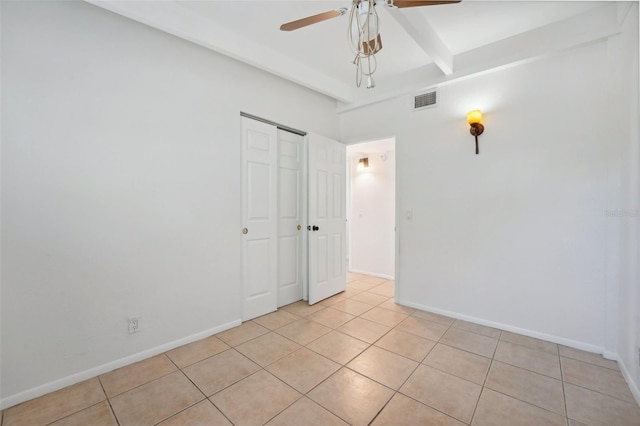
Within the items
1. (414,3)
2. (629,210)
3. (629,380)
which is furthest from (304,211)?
(629,380)

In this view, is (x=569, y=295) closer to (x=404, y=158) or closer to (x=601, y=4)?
(x=404, y=158)

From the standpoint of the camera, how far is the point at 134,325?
215 cm

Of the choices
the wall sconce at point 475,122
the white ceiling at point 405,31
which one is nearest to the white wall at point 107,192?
the white ceiling at point 405,31

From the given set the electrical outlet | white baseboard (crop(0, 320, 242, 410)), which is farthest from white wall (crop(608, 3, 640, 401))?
the electrical outlet

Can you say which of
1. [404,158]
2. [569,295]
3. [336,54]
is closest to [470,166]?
[404,158]

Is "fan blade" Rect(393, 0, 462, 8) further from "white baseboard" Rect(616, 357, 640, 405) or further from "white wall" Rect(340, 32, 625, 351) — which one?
"white baseboard" Rect(616, 357, 640, 405)

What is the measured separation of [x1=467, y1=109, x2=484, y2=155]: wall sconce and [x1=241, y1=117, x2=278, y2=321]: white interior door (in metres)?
2.07

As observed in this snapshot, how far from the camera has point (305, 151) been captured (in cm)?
344

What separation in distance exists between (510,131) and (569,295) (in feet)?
5.13

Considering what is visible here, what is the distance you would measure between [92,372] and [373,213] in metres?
4.11

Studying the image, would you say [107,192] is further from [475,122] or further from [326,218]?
[475,122]

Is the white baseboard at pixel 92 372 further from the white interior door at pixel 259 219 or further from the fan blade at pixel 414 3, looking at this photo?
the fan blade at pixel 414 3

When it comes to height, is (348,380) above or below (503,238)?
below

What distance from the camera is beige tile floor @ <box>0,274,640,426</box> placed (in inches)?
62.8
